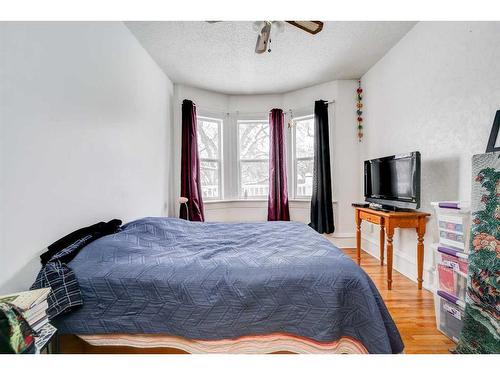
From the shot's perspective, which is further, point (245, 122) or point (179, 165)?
point (245, 122)

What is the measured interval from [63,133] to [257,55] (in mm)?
2258

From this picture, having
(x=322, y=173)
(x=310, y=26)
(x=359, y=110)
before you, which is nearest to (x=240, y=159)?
(x=322, y=173)

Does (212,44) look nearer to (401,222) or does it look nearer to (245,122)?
(245,122)

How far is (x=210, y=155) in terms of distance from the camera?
418cm

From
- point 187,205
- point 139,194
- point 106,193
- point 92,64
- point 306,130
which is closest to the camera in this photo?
point 92,64

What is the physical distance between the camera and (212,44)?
264 centimetres

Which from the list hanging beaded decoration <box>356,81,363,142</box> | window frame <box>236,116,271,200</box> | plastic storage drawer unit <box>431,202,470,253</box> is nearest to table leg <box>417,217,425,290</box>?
plastic storage drawer unit <box>431,202,470,253</box>

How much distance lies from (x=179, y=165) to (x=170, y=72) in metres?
1.34

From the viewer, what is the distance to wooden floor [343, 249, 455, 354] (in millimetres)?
1545

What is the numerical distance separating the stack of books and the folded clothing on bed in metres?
0.09

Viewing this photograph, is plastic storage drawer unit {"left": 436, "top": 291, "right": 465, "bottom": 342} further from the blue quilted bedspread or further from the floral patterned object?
the blue quilted bedspread

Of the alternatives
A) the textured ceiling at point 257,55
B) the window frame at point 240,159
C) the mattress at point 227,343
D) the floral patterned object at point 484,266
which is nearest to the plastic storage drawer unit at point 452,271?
the floral patterned object at point 484,266

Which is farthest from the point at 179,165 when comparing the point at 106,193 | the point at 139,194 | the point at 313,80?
the point at 313,80
